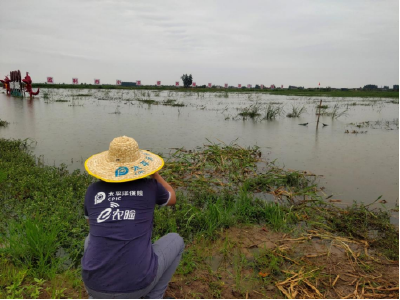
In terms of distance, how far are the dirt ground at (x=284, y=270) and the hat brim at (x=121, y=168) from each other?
35.4 inches

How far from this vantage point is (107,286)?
1.43 m

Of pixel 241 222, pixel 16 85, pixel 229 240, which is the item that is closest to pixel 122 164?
pixel 229 240

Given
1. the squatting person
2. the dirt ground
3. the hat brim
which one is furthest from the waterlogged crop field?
the hat brim

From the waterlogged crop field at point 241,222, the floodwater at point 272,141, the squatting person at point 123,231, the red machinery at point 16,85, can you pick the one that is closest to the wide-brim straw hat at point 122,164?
the squatting person at point 123,231

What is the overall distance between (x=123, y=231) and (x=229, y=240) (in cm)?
139

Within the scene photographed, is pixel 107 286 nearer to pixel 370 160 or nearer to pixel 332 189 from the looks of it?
pixel 332 189

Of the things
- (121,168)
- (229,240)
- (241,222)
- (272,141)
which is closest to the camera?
(121,168)

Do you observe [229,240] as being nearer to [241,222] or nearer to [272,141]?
[241,222]

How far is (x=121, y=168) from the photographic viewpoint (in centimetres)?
167

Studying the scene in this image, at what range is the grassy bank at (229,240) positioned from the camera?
1.98 meters

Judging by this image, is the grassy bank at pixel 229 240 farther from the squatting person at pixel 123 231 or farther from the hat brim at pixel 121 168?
the hat brim at pixel 121 168

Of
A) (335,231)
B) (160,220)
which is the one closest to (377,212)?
(335,231)

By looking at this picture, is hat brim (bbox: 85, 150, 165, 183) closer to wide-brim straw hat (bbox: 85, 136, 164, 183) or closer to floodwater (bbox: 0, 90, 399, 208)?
wide-brim straw hat (bbox: 85, 136, 164, 183)

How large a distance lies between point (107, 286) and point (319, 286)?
1.47 m
